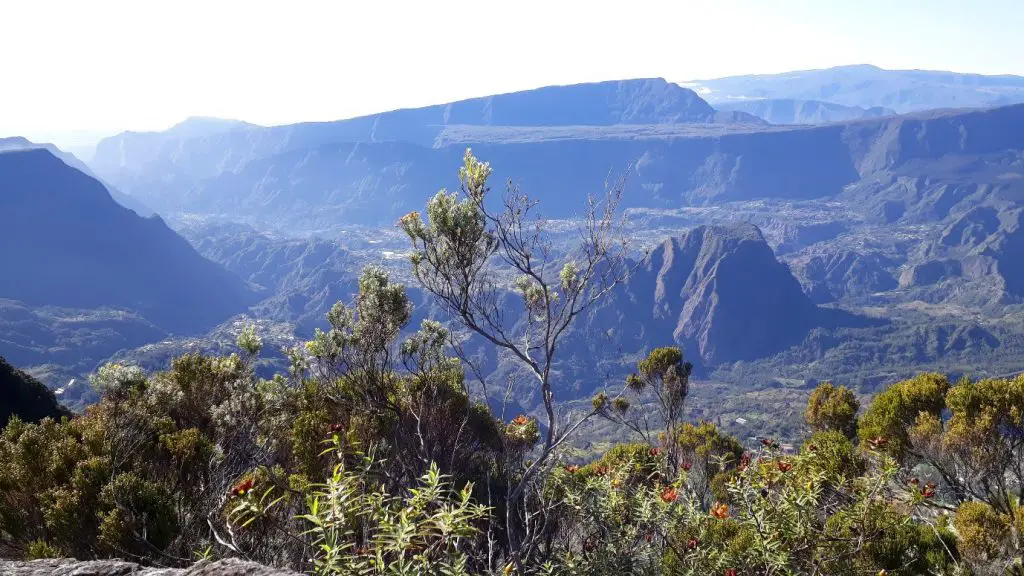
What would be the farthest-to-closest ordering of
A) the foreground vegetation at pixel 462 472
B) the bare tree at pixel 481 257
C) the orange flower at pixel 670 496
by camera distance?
the bare tree at pixel 481 257, the orange flower at pixel 670 496, the foreground vegetation at pixel 462 472

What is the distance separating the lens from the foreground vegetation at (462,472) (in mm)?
5324

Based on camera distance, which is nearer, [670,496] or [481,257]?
[670,496]

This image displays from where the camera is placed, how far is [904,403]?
33.3ft

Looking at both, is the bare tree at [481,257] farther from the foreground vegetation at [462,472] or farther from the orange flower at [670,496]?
the orange flower at [670,496]

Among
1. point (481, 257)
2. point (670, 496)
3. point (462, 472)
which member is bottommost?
point (462, 472)

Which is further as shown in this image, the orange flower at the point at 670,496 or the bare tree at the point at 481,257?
the bare tree at the point at 481,257

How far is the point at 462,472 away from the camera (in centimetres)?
1120

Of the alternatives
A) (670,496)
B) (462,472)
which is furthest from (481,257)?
(462,472)

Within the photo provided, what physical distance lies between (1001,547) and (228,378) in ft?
38.3

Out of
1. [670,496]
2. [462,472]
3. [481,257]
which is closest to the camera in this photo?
[670,496]

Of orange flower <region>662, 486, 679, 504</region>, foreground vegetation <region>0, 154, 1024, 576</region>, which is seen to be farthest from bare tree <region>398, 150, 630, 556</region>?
orange flower <region>662, 486, 679, 504</region>

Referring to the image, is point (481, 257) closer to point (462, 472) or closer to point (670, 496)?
point (670, 496)

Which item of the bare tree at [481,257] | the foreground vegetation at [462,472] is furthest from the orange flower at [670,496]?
the bare tree at [481,257]

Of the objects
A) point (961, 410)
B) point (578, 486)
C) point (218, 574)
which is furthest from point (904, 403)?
point (218, 574)
